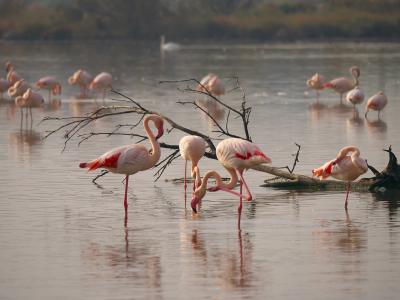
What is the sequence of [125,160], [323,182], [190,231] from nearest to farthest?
[190,231] < [125,160] < [323,182]

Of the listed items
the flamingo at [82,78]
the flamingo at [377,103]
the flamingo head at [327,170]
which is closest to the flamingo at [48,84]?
the flamingo at [82,78]

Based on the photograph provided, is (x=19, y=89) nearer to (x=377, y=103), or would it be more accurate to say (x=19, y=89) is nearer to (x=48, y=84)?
(x=48, y=84)

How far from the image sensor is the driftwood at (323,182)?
1470 centimetres

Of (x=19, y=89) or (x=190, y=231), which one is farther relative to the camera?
(x=19, y=89)

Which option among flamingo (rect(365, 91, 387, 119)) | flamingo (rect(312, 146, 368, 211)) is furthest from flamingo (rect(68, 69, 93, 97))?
flamingo (rect(312, 146, 368, 211))

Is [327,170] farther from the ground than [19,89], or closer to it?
closer to it

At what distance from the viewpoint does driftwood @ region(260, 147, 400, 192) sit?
1470 cm

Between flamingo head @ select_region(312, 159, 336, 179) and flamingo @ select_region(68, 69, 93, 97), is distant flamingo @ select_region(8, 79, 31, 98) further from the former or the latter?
flamingo head @ select_region(312, 159, 336, 179)

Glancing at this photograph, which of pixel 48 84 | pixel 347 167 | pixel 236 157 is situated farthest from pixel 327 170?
pixel 48 84

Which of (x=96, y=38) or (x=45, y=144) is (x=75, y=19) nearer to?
(x=96, y=38)

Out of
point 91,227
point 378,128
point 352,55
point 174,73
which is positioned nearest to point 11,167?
point 91,227

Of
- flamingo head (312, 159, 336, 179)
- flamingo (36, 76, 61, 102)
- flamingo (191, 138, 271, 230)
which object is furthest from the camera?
flamingo (36, 76, 61, 102)

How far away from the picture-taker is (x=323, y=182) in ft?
50.1

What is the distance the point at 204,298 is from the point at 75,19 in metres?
79.9
